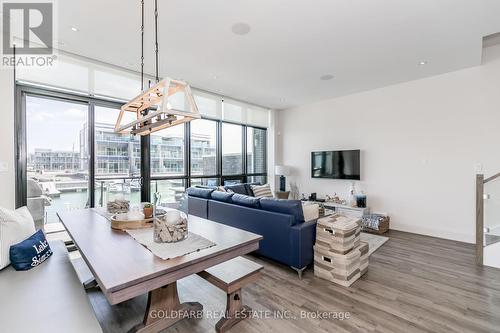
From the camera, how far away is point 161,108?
185 centimetres

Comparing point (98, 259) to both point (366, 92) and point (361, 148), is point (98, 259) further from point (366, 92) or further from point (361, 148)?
point (366, 92)

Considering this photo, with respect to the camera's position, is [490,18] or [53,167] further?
[53,167]

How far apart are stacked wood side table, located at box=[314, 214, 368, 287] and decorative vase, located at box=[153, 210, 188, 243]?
178cm

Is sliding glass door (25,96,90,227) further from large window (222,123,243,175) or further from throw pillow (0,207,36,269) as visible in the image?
large window (222,123,243,175)

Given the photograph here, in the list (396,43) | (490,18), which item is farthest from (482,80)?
(396,43)

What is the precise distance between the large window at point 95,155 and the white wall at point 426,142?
3428 millimetres

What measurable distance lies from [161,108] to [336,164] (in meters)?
4.87

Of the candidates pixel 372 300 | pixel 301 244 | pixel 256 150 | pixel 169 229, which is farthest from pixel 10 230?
pixel 256 150

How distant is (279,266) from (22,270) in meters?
2.63

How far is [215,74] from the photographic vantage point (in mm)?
4453

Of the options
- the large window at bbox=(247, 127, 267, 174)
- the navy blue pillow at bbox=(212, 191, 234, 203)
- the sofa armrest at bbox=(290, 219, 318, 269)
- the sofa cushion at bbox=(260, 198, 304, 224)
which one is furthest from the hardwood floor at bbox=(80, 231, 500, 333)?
the large window at bbox=(247, 127, 267, 174)

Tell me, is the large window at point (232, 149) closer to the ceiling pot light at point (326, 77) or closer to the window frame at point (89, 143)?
the window frame at point (89, 143)

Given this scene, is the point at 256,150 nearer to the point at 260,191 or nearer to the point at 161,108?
the point at 260,191

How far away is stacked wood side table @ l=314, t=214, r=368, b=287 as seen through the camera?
104 inches
